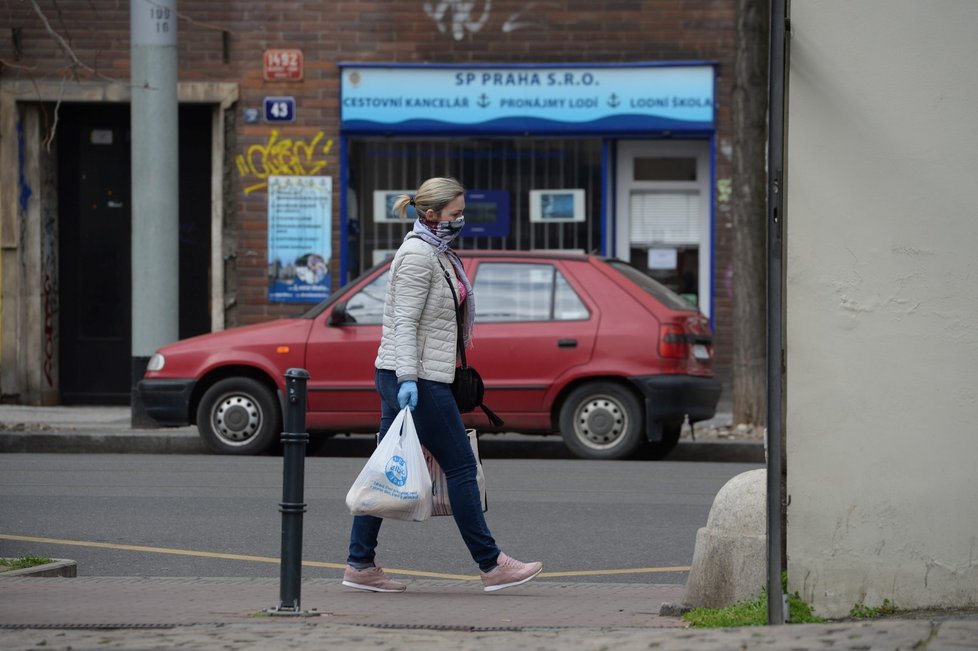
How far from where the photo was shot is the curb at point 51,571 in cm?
702

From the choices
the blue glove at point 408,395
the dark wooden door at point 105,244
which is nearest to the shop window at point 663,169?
the dark wooden door at point 105,244

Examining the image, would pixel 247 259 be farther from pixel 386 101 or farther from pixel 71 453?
pixel 71 453

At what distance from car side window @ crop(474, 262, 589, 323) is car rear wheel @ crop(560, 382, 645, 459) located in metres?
0.60

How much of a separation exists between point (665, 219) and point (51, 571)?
11.5m

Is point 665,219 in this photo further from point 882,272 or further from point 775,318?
point 775,318

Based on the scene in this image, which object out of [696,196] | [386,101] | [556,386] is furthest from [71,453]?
[696,196]

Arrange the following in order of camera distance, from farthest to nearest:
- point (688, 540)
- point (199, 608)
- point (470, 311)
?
point (688, 540) < point (470, 311) < point (199, 608)

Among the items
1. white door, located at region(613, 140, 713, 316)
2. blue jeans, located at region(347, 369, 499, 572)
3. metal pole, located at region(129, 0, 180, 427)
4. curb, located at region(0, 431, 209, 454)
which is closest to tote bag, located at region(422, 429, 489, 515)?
blue jeans, located at region(347, 369, 499, 572)

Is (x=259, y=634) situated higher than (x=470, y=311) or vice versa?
(x=470, y=311)

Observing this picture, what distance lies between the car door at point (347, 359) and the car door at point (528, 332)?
81 centimetres

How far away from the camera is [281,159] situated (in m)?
17.8

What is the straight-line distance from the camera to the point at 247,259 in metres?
17.8

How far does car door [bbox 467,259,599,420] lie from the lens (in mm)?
12516

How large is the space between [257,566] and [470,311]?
5.97 ft
